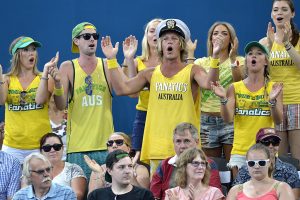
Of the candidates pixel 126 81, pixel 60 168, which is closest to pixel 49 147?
pixel 60 168

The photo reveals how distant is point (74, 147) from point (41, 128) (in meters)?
0.38

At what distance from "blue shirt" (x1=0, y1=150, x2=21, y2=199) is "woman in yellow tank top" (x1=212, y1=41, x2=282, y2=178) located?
204cm

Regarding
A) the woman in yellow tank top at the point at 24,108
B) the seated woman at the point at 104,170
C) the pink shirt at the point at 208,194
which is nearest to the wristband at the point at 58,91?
the woman in yellow tank top at the point at 24,108

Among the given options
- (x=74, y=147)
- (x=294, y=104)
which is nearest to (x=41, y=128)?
(x=74, y=147)

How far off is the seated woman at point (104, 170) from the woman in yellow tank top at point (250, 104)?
2.80ft

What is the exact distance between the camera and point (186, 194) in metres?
8.21

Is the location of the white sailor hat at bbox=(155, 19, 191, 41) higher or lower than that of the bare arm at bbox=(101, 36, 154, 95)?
higher

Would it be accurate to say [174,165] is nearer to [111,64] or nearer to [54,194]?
[54,194]

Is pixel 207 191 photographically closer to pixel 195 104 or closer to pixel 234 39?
pixel 195 104

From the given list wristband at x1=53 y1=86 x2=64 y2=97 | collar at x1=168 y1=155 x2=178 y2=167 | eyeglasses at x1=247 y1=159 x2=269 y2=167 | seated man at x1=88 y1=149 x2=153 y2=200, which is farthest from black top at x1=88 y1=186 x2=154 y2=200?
wristband at x1=53 y1=86 x2=64 y2=97

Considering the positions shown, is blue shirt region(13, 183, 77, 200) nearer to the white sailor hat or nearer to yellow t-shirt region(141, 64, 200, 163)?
yellow t-shirt region(141, 64, 200, 163)

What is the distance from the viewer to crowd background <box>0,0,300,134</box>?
11609mm

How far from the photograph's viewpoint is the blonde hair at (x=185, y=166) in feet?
27.1

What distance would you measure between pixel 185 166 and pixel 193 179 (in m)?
0.13
